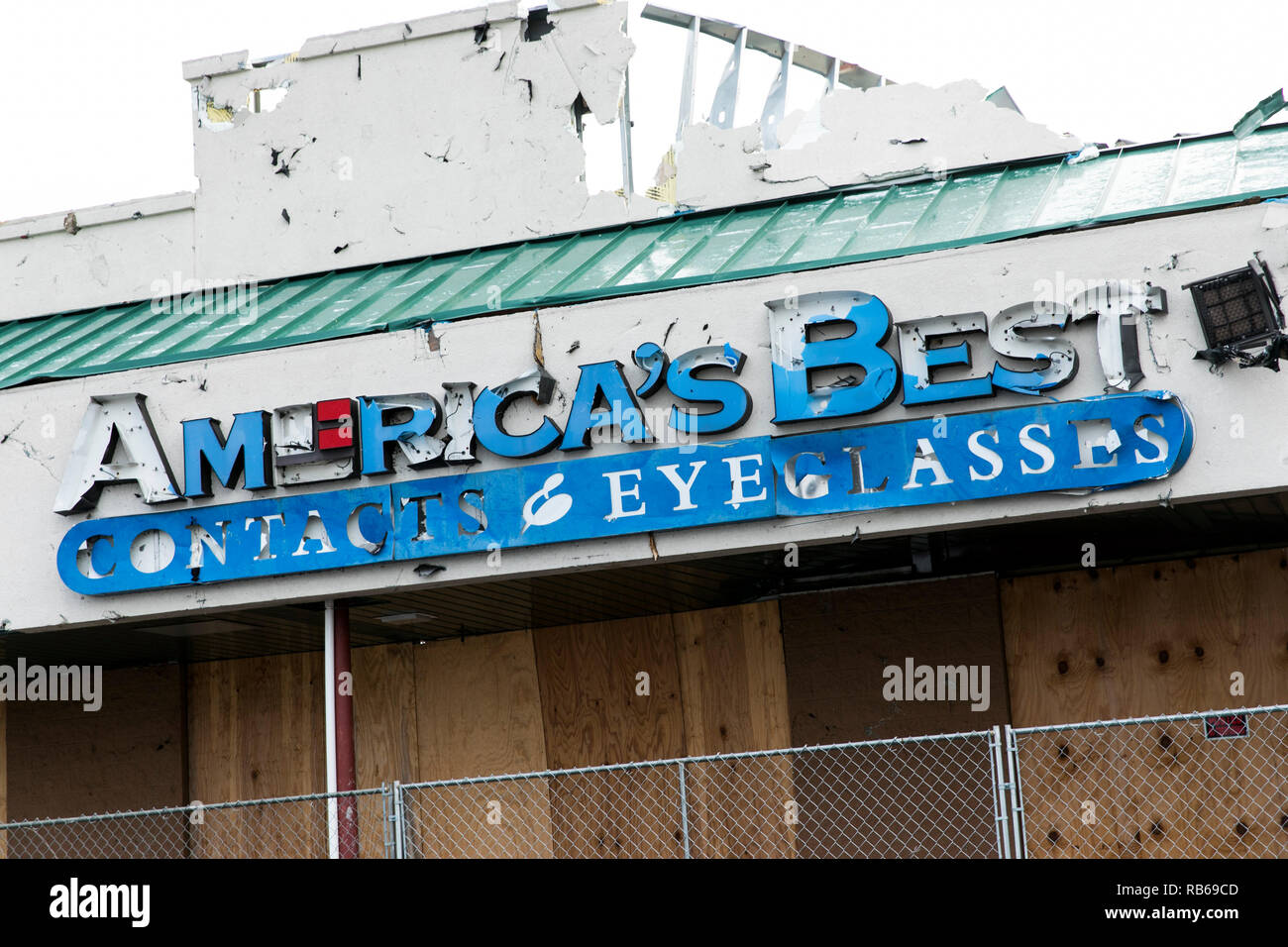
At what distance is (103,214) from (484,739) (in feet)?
21.9

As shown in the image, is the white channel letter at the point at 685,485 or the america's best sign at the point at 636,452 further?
the white channel letter at the point at 685,485

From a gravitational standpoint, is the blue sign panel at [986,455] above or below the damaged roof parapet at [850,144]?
below

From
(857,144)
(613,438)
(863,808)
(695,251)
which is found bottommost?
(863,808)

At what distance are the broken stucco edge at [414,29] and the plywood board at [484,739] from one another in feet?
19.4

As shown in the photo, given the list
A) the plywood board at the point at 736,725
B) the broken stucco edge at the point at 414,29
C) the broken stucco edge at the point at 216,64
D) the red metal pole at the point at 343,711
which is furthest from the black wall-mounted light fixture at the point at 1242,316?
the broken stucco edge at the point at 216,64

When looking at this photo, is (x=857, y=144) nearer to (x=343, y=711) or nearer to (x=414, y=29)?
(x=414, y=29)

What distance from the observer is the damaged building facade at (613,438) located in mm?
10336

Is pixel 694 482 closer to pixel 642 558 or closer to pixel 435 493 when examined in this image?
pixel 642 558

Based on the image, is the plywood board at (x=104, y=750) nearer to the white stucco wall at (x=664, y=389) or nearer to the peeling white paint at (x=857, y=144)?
the white stucco wall at (x=664, y=389)

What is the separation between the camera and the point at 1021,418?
33.4ft

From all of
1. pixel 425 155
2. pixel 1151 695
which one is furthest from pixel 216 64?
pixel 1151 695

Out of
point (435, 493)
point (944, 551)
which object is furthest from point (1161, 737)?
point (435, 493)

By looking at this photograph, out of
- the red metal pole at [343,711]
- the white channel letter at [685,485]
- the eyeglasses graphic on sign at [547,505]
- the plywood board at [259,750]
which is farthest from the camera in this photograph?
the plywood board at [259,750]

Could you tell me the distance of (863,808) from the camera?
1285 centimetres
